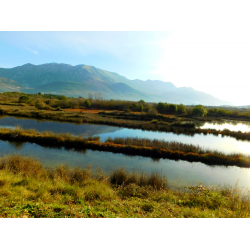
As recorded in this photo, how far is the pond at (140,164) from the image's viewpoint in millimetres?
11477

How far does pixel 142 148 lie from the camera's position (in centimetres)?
1631

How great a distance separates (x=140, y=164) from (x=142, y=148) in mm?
3110

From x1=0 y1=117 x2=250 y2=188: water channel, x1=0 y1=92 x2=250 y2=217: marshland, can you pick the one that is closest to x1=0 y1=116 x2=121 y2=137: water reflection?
x1=0 y1=92 x2=250 y2=217: marshland

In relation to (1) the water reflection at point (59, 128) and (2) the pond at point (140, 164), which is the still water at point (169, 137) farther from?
(2) the pond at point (140, 164)

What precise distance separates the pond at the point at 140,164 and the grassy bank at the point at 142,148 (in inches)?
35.0

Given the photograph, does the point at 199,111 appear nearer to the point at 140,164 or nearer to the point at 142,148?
the point at 142,148

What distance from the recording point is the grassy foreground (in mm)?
4055

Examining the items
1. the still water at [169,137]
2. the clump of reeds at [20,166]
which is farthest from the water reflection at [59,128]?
the clump of reeds at [20,166]

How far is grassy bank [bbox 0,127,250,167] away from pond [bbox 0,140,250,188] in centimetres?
89

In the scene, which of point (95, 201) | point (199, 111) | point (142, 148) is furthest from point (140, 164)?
point (199, 111)
